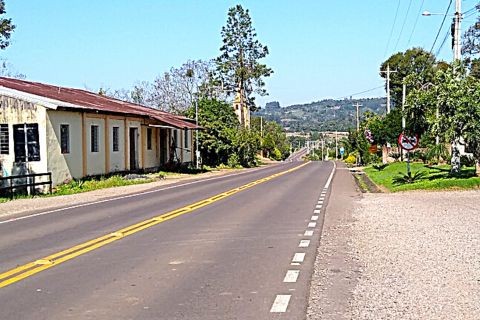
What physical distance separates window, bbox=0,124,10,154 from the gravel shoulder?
748 inches

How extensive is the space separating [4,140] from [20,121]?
1408mm

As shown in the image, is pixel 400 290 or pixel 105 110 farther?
pixel 105 110

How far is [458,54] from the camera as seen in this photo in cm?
2806

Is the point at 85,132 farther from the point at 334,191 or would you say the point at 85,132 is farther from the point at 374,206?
the point at 374,206

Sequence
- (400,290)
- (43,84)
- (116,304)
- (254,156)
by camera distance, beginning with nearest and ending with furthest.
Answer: (116,304)
(400,290)
(43,84)
(254,156)

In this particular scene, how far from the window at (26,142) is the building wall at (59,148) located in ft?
2.10

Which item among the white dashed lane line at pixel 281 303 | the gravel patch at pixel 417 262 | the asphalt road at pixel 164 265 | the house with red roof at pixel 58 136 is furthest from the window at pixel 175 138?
the white dashed lane line at pixel 281 303

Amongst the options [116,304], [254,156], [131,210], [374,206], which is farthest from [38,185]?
[254,156]

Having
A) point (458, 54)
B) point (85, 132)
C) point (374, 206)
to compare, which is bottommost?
point (374, 206)

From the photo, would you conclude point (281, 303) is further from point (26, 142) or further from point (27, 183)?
point (26, 142)

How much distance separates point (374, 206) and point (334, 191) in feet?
24.0

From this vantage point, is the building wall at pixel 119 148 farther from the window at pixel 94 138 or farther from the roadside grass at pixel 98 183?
the window at pixel 94 138

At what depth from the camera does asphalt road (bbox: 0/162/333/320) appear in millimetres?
7473

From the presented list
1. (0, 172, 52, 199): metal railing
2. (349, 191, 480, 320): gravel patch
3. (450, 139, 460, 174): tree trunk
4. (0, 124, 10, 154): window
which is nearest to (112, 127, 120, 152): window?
(0, 124, 10, 154): window
